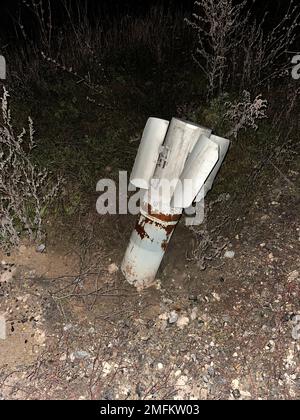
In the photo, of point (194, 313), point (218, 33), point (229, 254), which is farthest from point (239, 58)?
point (194, 313)

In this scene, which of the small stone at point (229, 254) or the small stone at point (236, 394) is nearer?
the small stone at point (236, 394)

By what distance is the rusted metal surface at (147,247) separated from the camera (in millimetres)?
2322

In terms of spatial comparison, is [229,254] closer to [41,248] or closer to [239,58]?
[41,248]

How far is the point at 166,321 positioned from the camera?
2.33 metres

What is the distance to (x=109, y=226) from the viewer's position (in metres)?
2.74

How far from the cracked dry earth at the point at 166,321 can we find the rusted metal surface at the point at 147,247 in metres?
0.09

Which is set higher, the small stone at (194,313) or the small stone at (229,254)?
the small stone at (229,254)

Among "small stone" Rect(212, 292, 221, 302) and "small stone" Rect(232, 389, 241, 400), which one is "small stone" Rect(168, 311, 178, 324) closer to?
"small stone" Rect(212, 292, 221, 302)

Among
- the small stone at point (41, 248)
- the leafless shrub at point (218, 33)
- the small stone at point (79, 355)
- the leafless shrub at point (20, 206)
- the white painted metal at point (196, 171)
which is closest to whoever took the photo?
the white painted metal at point (196, 171)

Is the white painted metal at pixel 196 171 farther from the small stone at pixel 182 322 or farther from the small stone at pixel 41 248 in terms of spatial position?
the small stone at pixel 41 248

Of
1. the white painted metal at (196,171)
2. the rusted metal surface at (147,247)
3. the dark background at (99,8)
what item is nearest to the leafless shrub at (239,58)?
the dark background at (99,8)

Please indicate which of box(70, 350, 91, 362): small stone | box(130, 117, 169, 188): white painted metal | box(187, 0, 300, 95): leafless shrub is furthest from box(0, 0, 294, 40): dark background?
box(70, 350, 91, 362): small stone

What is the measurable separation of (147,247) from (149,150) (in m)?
0.56

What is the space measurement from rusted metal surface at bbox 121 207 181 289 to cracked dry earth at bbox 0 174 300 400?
0.09 metres
